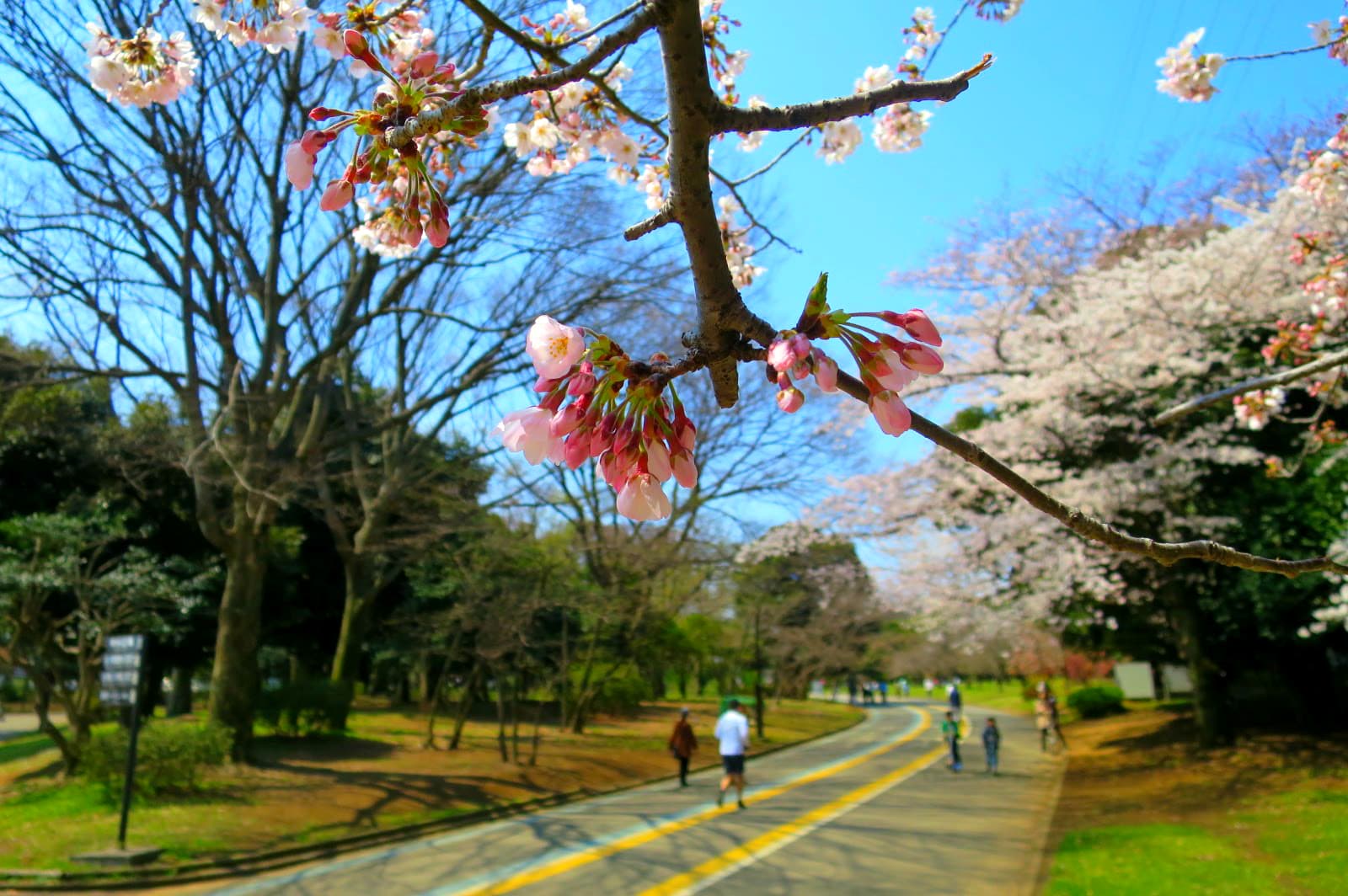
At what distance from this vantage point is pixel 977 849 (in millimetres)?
9297

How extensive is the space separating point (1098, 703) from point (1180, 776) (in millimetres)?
16073

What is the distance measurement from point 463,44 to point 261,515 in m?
7.01

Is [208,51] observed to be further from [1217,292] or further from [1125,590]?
[1125,590]

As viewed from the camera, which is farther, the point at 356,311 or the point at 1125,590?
the point at 1125,590

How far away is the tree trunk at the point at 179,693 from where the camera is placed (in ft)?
76.0

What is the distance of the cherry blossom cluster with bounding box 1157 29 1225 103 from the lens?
5.27m

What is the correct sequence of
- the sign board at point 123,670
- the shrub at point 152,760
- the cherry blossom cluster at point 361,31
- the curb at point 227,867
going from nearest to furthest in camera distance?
the cherry blossom cluster at point 361,31, the curb at point 227,867, the sign board at point 123,670, the shrub at point 152,760

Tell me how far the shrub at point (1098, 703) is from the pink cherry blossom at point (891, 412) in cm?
3150

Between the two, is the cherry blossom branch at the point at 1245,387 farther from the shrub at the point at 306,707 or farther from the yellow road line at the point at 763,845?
the shrub at the point at 306,707

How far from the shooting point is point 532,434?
1550mm

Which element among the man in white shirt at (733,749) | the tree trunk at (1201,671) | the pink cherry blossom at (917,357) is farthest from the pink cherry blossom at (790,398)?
the tree trunk at (1201,671)

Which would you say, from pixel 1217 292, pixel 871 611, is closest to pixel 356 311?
pixel 1217 292

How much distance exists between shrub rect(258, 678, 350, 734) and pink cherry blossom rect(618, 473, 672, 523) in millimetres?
17444

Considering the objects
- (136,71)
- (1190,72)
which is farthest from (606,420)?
(1190,72)
